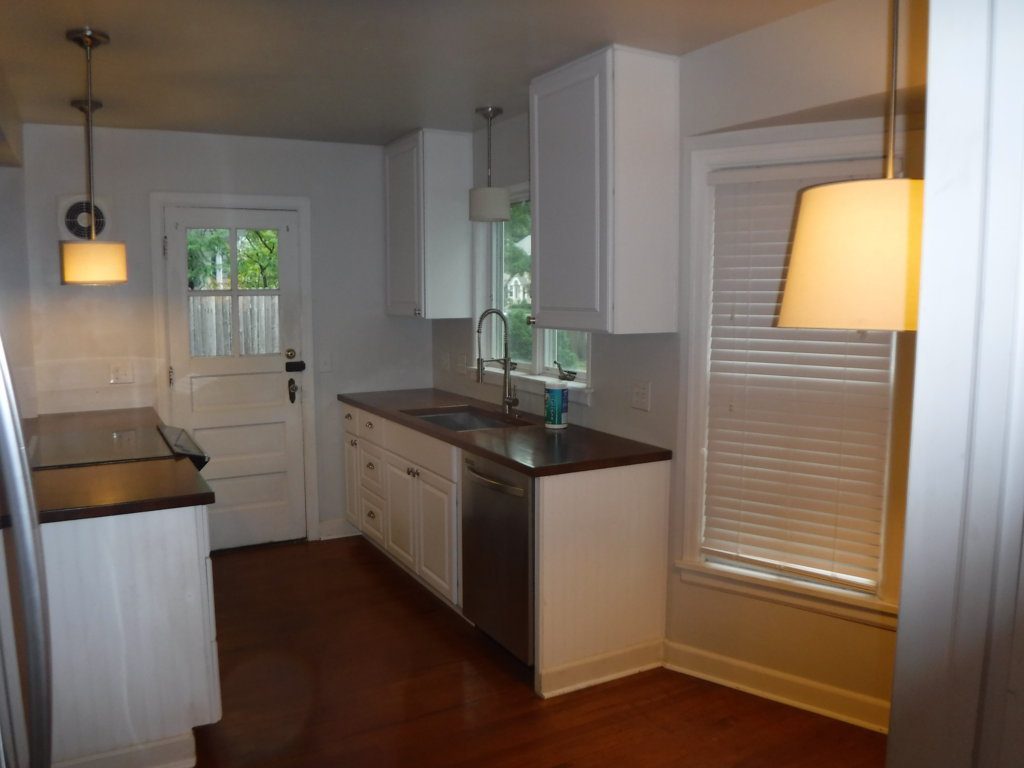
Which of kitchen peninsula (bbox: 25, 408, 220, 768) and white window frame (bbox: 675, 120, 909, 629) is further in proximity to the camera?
white window frame (bbox: 675, 120, 909, 629)

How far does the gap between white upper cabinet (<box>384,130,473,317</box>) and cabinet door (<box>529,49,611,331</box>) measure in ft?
3.67

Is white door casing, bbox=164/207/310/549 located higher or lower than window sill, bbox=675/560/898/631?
higher

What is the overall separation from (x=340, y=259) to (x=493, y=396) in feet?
4.18

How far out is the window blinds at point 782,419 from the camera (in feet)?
8.68

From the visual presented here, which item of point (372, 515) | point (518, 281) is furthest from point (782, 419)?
point (372, 515)

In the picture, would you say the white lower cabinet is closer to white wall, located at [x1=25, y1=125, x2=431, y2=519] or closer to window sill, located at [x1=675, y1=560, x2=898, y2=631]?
white wall, located at [x1=25, y1=125, x2=431, y2=519]

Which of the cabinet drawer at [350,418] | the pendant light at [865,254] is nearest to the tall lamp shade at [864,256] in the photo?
the pendant light at [865,254]

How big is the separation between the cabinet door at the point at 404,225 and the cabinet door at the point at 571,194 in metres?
1.20

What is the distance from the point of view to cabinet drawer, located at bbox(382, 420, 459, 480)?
3.39 meters

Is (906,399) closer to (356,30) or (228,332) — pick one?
(356,30)

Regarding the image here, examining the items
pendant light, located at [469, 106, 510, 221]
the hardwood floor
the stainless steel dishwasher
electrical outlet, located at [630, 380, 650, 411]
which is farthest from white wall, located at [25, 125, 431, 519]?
electrical outlet, located at [630, 380, 650, 411]

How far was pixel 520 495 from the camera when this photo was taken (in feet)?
9.45

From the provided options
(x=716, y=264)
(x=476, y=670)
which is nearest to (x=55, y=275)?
(x=476, y=670)

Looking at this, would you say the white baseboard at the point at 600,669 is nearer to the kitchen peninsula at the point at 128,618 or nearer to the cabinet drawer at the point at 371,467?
the kitchen peninsula at the point at 128,618
